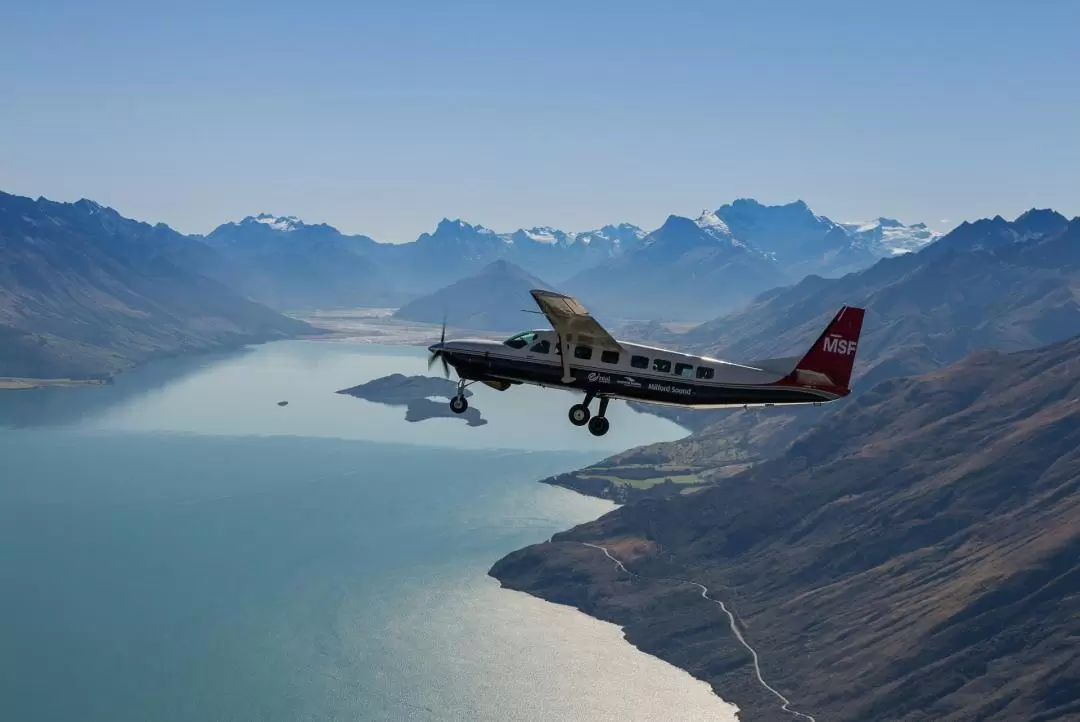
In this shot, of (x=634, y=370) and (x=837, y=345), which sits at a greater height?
(x=837, y=345)

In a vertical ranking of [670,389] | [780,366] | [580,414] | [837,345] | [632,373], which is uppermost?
[837,345]

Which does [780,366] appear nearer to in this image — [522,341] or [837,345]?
[837,345]

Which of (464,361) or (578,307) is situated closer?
(578,307)

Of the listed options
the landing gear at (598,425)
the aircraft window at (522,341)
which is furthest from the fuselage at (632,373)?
the landing gear at (598,425)

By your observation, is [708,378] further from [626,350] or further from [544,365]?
[544,365]

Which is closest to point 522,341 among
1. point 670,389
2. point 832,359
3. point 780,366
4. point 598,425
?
point 598,425

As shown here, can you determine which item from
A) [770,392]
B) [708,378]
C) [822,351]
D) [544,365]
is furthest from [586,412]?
[822,351]

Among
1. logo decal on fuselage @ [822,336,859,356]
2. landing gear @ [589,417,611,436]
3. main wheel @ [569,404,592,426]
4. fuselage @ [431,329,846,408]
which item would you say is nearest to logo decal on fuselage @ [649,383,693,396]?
fuselage @ [431,329,846,408]
